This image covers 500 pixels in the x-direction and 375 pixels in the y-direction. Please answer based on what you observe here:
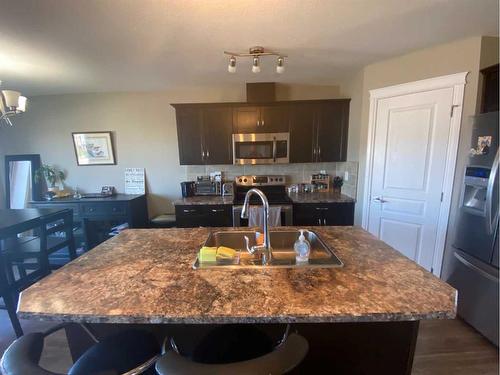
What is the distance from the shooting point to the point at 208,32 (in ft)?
5.86

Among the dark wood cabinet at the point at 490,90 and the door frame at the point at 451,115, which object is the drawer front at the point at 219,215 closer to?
the door frame at the point at 451,115

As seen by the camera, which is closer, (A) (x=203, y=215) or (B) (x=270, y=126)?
(A) (x=203, y=215)

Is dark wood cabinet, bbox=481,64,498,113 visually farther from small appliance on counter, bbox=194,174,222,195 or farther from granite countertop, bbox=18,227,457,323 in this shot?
small appliance on counter, bbox=194,174,222,195

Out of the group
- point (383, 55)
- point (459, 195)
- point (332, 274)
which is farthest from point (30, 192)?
point (459, 195)

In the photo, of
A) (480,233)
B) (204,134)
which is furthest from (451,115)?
(204,134)

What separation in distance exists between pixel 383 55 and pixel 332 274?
2.33 meters

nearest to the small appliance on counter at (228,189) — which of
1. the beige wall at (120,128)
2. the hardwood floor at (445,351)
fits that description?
the beige wall at (120,128)

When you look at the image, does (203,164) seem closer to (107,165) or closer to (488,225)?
(107,165)

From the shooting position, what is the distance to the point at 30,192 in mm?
3480

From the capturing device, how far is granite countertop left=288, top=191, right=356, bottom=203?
2941 mm

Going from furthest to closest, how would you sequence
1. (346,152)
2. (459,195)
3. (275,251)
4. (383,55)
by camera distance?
1. (346,152)
2. (383,55)
3. (459,195)
4. (275,251)

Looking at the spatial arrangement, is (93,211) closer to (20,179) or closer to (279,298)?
(20,179)

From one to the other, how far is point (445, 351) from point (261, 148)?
2624 millimetres

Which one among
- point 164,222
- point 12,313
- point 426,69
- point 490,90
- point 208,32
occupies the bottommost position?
point 12,313
